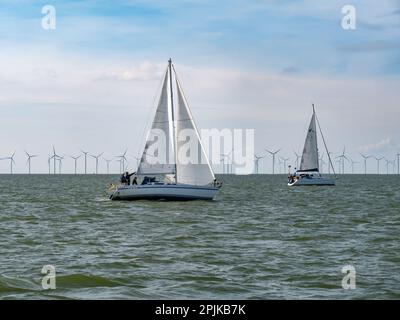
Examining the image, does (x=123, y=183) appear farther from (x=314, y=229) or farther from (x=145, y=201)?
(x=314, y=229)

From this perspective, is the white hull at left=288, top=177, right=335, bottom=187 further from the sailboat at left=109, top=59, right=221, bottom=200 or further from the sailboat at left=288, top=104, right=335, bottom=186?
the sailboat at left=109, top=59, right=221, bottom=200

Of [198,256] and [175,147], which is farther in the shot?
[175,147]

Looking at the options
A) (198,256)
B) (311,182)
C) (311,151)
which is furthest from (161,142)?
(311,182)

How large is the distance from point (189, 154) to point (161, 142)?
9.51 ft

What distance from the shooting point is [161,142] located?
5572 centimetres

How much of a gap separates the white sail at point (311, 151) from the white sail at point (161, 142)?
187ft

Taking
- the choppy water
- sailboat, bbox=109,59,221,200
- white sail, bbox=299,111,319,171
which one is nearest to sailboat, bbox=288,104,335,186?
white sail, bbox=299,111,319,171

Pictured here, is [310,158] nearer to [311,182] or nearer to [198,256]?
[311,182]

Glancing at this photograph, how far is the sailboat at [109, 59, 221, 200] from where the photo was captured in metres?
54.6

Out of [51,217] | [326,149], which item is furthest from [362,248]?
[326,149]

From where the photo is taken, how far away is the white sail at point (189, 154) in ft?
178

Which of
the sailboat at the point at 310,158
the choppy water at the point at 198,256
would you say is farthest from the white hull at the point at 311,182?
the choppy water at the point at 198,256

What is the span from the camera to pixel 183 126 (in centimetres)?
5528
